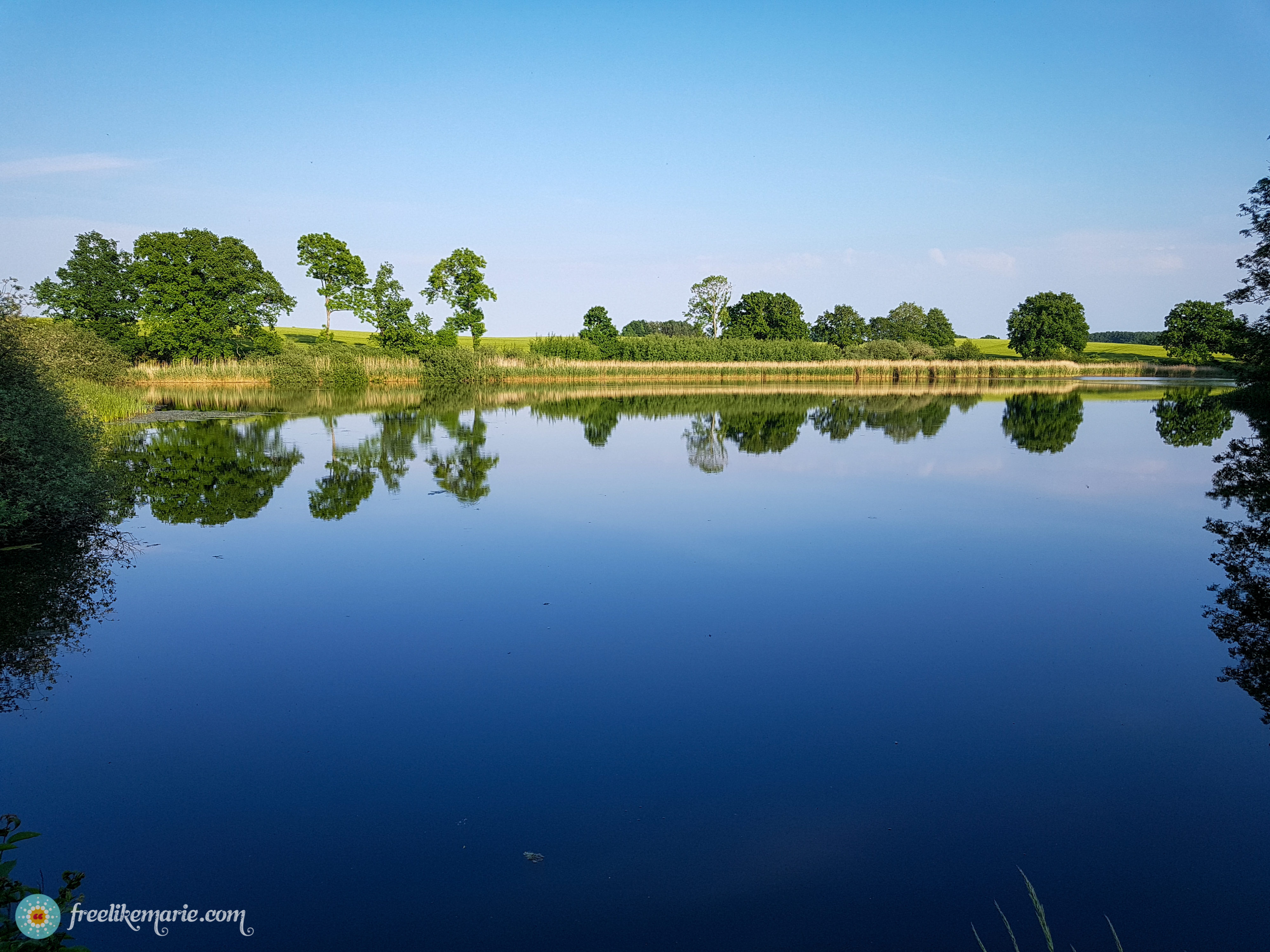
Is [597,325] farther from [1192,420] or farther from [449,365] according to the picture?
[1192,420]

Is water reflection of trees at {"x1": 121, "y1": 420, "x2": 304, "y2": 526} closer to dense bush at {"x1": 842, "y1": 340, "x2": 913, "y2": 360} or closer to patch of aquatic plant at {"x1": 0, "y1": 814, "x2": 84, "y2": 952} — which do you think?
patch of aquatic plant at {"x1": 0, "y1": 814, "x2": 84, "y2": 952}

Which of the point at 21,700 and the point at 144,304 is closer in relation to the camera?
the point at 21,700

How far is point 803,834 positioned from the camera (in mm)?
3568

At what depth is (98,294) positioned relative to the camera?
4178 cm

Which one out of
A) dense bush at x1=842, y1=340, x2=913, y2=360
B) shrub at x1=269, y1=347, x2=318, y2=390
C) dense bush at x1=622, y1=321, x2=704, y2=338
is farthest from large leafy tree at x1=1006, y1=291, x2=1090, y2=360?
shrub at x1=269, y1=347, x2=318, y2=390

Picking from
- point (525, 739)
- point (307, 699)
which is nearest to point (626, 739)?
point (525, 739)

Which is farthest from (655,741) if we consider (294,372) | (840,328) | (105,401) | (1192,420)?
(840,328)

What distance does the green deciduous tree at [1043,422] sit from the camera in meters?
18.8

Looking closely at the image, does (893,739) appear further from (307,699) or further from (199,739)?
(199,739)

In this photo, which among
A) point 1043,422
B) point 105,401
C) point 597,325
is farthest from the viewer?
point 597,325

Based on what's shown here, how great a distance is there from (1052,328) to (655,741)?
287 feet

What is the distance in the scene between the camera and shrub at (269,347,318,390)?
39906 millimetres

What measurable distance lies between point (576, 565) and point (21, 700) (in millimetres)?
4576

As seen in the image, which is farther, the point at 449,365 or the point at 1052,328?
the point at 1052,328
